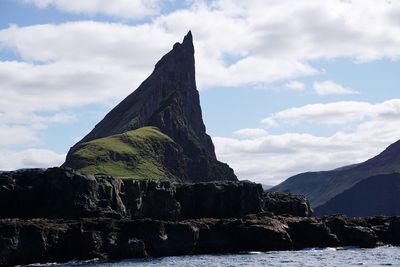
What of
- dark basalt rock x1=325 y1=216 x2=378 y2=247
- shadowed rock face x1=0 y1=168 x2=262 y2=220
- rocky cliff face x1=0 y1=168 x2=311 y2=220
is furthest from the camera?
dark basalt rock x1=325 y1=216 x2=378 y2=247

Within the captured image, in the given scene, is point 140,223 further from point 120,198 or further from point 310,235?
point 310,235

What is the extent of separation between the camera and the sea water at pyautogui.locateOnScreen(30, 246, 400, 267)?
109000 millimetres

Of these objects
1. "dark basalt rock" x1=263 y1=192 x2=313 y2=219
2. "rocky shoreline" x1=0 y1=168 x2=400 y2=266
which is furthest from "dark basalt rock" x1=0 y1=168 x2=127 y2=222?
"dark basalt rock" x1=263 y1=192 x2=313 y2=219

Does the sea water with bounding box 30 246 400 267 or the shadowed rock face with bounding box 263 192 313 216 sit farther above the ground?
the shadowed rock face with bounding box 263 192 313 216

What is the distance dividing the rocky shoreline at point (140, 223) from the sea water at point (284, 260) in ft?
22.6

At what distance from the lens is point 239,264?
358 ft

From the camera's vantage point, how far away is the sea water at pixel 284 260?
109 meters

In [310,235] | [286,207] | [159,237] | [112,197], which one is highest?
[112,197]

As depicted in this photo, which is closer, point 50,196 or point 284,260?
point 284,260

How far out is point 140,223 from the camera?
131m

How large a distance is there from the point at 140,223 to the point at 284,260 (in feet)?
105

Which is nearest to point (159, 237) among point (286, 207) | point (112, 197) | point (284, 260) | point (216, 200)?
point (284, 260)

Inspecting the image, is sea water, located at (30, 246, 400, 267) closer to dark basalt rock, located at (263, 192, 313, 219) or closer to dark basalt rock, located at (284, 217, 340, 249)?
dark basalt rock, located at (284, 217, 340, 249)

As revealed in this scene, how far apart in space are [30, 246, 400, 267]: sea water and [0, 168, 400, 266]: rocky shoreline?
688 centimetres
